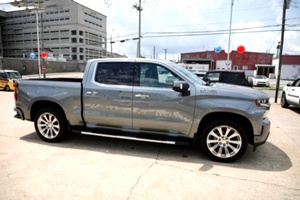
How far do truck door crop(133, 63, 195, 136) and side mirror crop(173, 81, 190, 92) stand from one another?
0.12 metres

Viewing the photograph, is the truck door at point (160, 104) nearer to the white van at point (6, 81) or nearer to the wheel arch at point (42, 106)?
the wheel arch at point (42, 106)

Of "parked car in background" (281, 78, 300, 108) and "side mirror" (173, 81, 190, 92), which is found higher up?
"side mirror" (173, 81, 190, 92)

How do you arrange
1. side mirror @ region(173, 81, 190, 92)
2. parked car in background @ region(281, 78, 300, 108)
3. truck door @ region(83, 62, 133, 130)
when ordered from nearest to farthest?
side mirror @ region(173, 81, 190, 92) < truck door @ region(83, 62, 133, 130) < parked car in background @ region(281, 78, 300, 108)

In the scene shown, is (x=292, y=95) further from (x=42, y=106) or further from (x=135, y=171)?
(x=42, y=106)

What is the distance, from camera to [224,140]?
407 cm

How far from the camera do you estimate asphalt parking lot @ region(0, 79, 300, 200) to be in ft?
10.2

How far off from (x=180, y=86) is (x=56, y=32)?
342 ft

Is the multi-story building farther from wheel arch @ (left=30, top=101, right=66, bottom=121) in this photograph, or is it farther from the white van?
wheel arch @ (left=30, top=101, right=66, bottom=121)

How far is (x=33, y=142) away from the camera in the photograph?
506 cm

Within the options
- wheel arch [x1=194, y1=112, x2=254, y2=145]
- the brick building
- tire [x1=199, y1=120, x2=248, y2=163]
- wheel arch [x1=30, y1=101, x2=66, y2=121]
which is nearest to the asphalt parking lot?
tire [x1=199, y1=120, x2=248, y2=163]

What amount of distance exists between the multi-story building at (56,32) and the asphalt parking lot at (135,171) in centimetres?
9532

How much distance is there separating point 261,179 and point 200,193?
1.14 metres

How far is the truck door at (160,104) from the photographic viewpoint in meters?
A: 4.14

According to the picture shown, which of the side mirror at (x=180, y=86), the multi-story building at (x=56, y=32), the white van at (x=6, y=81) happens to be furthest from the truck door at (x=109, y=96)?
the multi-story building at (x=56, y=32)
